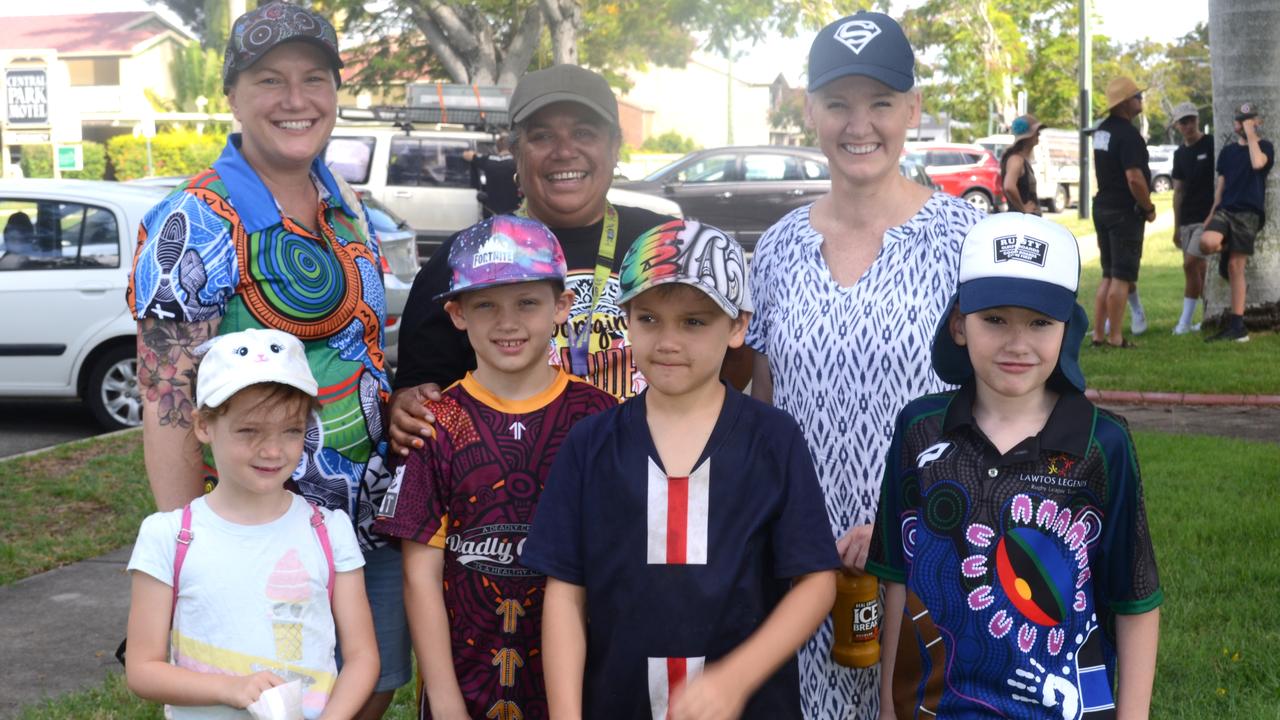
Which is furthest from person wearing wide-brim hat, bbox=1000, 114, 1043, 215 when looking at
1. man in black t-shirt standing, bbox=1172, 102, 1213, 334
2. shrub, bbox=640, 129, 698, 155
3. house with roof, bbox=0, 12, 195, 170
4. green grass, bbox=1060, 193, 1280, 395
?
shrub, bbox=640, 129, 698, 155

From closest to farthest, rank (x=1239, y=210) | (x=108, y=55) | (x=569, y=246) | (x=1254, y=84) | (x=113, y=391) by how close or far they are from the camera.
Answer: (x=569, y=246) → (x=113, y=391) → (x=1239, y=210) → (x=1254, y=84) → (x=108, y=55)

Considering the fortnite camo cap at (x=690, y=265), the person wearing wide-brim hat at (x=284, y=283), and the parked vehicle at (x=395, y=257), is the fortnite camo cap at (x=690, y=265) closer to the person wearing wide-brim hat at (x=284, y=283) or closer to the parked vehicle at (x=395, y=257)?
the person wearing wide-brim hat at (x=284, y=283)

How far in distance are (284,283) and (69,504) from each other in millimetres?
4956

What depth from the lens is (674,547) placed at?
2.42 metres

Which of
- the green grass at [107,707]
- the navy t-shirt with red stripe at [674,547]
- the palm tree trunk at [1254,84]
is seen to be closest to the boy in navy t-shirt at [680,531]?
the navy t-shirt with red stripe at [674,547]

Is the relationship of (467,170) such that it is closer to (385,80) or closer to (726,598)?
(726,598)

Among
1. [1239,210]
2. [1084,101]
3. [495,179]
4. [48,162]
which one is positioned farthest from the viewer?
[48,162]

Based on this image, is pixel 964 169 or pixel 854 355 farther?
pixel 964 169

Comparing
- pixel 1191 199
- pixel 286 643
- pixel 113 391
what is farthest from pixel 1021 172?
pixel 286 643

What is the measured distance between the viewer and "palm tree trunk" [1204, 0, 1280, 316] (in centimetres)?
1157

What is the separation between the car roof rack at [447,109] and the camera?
18.2m

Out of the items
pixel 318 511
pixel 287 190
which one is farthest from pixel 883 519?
pixel 287 190

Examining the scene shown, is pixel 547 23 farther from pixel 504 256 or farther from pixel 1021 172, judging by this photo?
pixel 504 256

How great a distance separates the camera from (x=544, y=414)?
2.83 meters
